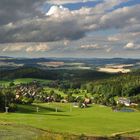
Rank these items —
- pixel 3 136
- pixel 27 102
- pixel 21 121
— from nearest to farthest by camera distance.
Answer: pixel 3 136 < pixel 21 121 < pixel 27 102

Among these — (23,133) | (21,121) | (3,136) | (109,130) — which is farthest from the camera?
(21,121)

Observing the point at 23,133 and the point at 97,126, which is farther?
the point at 97,126

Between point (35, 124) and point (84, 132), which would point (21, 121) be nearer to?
point (35, 124)

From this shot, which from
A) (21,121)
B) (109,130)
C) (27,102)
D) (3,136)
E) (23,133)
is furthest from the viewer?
(27,102)

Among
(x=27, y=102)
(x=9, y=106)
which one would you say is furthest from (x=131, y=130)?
(x=27, y=102)

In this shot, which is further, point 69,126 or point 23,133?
point 69,126

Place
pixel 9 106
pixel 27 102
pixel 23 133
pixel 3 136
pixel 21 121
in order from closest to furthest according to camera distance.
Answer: pixel 3 136 < pixel 23 133 < pixel 21 121 < pixel 9 106 < pixel 27 102

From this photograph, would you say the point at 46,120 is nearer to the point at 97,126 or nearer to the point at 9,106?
the point at 97,126

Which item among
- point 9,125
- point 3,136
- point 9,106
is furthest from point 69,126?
point 9,106
